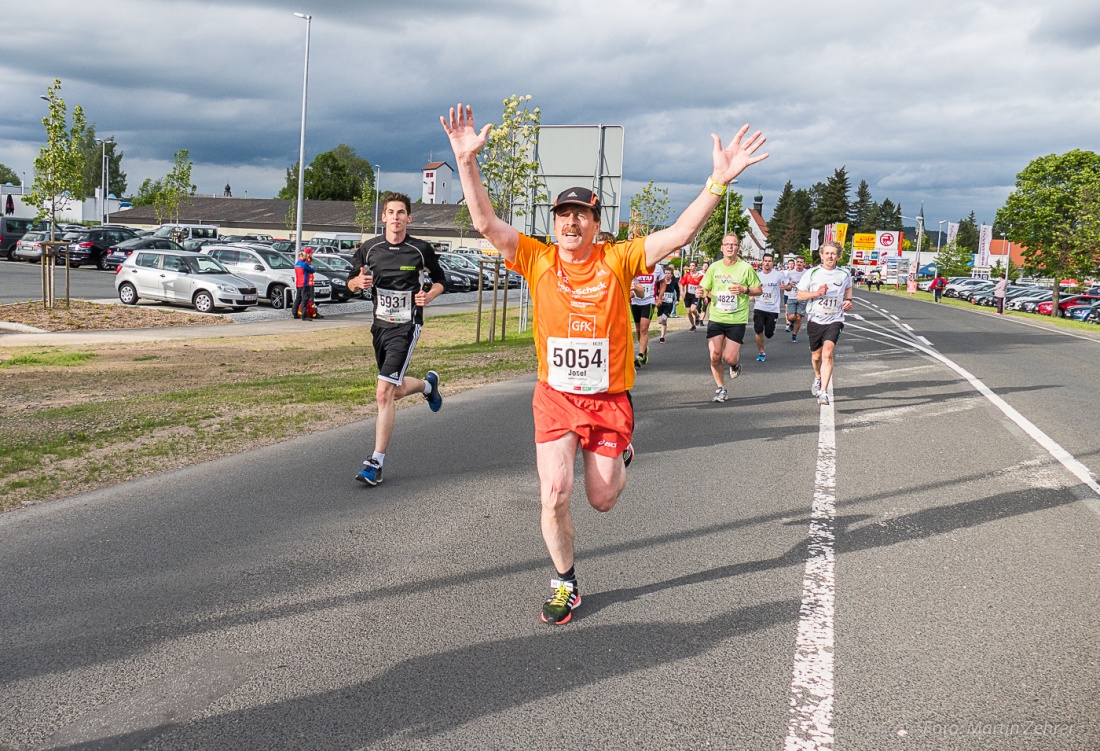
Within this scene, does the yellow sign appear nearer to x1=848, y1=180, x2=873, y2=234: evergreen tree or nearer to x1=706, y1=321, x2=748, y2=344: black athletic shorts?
x1=848, y1=180, x2=873, y2=234: evergreen tree

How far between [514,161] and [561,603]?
16.0 m

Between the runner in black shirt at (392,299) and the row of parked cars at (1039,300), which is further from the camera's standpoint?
the row of parked cars at (1039,300)

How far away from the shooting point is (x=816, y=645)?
12.7ft

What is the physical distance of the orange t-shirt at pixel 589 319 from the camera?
4.16 metres

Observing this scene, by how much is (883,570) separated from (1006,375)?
1161cm

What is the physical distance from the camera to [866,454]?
8.07 metres

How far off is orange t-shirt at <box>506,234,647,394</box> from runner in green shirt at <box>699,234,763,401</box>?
6.88 metres

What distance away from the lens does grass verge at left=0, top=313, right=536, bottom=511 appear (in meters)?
7.14

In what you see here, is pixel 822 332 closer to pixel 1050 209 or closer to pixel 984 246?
pixel 1050 209

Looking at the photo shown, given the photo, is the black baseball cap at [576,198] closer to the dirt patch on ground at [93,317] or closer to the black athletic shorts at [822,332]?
the black athletic shorts at [822,332]

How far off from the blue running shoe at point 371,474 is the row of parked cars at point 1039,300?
145ft

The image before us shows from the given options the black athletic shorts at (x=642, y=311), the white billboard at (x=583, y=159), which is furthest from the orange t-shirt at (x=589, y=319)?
the white billboard at (x=583, y=159)

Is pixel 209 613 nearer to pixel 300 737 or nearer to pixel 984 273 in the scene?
pixel 300 737

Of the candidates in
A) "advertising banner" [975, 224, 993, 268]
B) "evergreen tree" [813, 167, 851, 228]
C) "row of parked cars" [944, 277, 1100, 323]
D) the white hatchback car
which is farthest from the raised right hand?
"evergreen tree" [813, 167, 851, 228]
